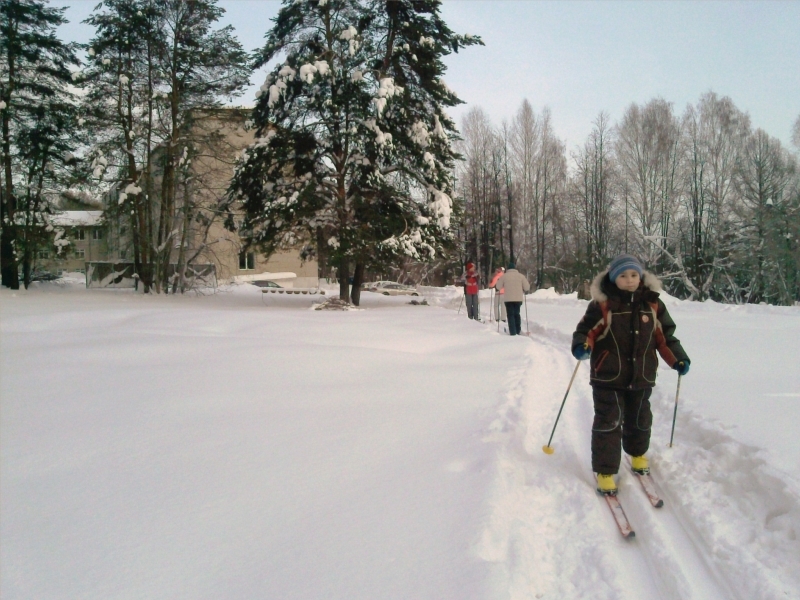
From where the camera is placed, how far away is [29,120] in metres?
23.1

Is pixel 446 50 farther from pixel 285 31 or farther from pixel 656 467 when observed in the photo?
pixel 656 467

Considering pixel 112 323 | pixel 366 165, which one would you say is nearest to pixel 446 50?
pixel 366 165

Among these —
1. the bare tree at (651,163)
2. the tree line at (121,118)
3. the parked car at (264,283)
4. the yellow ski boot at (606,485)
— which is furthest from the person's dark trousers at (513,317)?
the bare tree at (651,163)

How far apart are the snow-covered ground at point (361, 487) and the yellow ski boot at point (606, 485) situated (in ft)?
0.37

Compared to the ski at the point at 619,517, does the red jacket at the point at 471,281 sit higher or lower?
higher

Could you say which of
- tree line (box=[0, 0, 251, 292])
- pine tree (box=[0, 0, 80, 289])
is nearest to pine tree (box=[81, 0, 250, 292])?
tree line (box=[0, 0, 251, 292])

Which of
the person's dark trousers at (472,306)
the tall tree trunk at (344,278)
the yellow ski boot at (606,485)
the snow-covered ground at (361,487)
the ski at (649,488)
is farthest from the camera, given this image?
the tall tree trunk at (344,278)

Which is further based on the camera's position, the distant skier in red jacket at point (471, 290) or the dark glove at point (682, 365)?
the distant skier in red jacket at point (471, 290)

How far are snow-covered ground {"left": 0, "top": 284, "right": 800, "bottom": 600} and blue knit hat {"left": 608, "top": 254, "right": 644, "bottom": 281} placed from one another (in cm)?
158

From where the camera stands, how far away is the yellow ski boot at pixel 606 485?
3785mm

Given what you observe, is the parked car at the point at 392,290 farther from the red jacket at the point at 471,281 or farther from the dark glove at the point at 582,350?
the dark glove at the point at 582,350

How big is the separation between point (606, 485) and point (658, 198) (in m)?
40.8

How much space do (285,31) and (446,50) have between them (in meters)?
6.00

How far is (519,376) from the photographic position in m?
7.34
